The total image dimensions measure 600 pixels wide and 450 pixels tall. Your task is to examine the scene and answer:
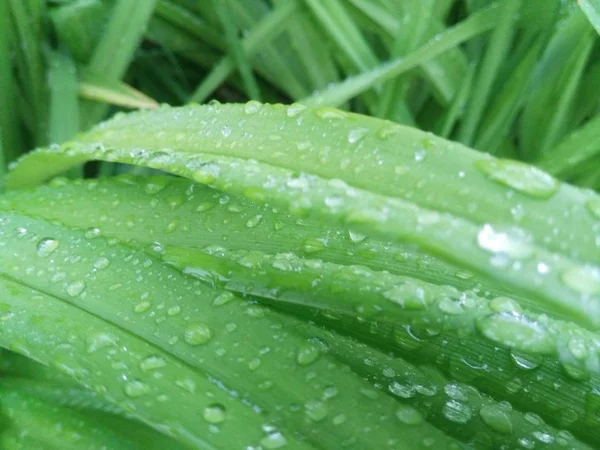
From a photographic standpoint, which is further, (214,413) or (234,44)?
(234,44)

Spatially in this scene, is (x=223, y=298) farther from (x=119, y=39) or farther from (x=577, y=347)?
(x=119, y=39)

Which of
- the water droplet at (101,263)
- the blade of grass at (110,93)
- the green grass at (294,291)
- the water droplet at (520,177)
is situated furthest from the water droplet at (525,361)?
the blade of grass at (110,93)

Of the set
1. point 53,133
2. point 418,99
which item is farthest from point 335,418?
point 418,99

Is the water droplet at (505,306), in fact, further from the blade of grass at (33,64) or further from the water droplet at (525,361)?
the blade of grass at (33,64)

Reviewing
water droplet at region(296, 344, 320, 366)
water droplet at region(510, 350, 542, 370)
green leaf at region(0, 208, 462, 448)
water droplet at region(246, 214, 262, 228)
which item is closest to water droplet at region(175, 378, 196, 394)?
green leaf at region(0, 208, 462, 448)

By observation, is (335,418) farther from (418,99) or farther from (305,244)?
(418,99)

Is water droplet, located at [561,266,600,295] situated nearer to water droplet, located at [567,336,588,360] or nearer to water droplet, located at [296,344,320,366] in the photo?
water droplet, located at [567,336,588,360]

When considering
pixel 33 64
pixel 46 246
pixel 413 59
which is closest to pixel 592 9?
pixel 413 59
